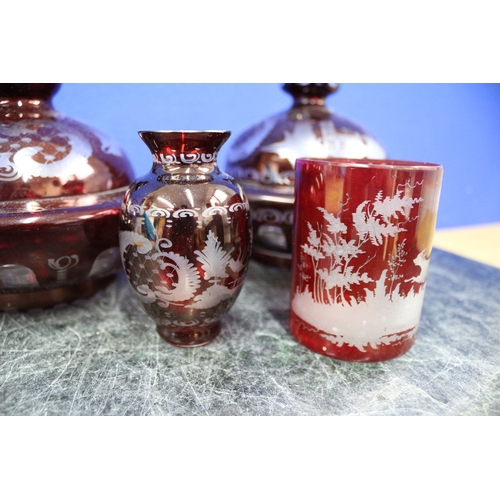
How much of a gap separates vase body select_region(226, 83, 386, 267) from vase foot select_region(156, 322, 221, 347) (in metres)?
0.23

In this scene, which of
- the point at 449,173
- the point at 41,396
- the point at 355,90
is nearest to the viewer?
the point at 41,396

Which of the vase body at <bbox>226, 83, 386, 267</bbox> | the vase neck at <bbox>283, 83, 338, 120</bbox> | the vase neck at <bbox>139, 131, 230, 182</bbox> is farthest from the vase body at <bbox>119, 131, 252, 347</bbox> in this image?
the vase neck at <bbox>283, 83, 338, 120</bbox>

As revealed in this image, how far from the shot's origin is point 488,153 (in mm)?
1412

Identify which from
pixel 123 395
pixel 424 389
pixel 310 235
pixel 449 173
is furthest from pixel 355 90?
pixel 123 395

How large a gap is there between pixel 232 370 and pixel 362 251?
0.21 meters

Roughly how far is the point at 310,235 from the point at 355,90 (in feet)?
2.59

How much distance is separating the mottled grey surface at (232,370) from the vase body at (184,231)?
7 cm

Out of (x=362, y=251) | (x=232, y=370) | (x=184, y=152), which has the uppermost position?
(x=184, y=152)

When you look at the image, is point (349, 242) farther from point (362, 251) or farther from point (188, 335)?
point (188, 335)

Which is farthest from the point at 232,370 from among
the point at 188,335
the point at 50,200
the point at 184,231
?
the point at 50,200

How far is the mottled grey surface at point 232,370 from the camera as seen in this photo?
463 mm

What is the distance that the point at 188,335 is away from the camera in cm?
56

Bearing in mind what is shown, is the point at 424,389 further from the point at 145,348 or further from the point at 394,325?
the point at 145,348

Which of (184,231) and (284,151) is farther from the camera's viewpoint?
(284,151)
